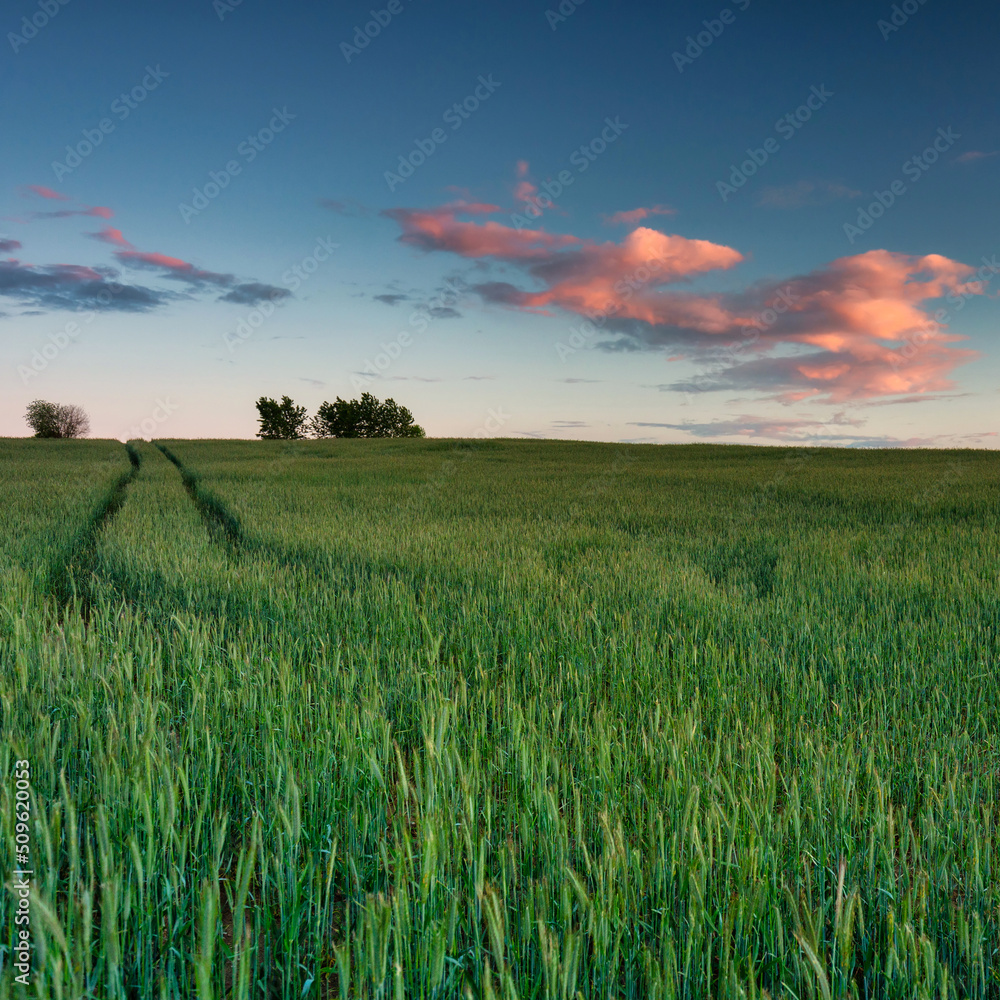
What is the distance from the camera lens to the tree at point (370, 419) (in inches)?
3546

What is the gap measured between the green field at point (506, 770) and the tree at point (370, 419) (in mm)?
83719

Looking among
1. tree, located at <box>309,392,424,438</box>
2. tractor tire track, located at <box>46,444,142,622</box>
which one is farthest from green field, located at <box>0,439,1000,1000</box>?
tree, located at <box>309,392,424,438</box>

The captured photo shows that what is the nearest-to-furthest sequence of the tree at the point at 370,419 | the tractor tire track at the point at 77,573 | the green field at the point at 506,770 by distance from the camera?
the green field at the point at 506,770 < the tractor tire track at the point at 77,573 < the tree at the point at 370,419

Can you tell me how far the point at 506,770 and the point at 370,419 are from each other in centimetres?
9101

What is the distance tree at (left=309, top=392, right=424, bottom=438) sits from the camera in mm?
90062

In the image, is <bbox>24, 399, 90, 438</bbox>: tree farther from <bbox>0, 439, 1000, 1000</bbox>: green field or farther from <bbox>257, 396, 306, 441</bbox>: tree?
<bbox>0, 439, 1000, 1000</bbox>: green field

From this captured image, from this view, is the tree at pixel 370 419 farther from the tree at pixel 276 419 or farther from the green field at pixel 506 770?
the green field at pixel 506 770

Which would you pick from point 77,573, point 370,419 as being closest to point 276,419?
point 370,419

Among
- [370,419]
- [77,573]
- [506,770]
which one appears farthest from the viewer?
[370,419]

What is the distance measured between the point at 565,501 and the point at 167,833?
1225 cm

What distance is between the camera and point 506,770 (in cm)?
254

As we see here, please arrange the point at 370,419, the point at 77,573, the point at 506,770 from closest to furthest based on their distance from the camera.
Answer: the point at 506,770 → the point at 77,573 → the point at 370,419

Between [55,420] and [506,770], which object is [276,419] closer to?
[55,420]

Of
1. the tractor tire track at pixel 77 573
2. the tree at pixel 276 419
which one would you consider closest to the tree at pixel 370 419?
the tree at pixel 276 419
